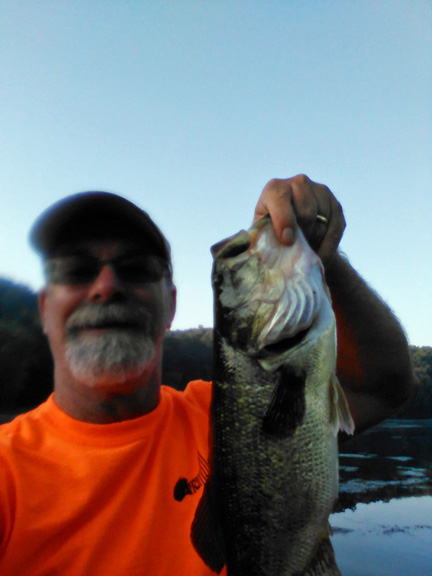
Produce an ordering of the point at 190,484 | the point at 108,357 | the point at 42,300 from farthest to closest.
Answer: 1. the point at 42,300
2. the point at 108,357
3. the point at 190,484

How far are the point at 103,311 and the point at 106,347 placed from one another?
0.21 metres

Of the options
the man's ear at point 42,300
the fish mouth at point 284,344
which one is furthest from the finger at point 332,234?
the man's ear at point 42,300

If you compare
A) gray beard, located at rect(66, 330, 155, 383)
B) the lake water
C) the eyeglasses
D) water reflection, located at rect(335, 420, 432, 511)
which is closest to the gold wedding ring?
the eyeglasses

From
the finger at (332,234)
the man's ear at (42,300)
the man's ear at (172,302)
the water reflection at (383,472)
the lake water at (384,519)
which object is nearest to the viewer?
the finger at (332,234)

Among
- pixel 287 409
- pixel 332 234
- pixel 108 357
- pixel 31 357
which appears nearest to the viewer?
→ pixel 287 409

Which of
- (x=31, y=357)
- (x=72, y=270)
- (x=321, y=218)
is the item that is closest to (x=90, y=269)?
(x=72, y=270)

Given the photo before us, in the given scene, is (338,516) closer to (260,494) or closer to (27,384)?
(260,494)

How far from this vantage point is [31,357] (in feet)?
86.3

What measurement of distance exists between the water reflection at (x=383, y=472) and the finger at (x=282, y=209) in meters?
7.06

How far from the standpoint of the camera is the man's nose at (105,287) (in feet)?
8.75

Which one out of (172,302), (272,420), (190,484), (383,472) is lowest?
(383,472)

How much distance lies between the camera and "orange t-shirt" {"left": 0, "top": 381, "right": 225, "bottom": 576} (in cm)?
216

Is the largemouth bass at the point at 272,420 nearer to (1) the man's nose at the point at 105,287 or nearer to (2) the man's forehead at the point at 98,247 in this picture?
(1) the man's nose at the point at 105,287

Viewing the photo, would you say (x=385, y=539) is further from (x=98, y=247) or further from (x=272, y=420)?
(x=98, y=247)
